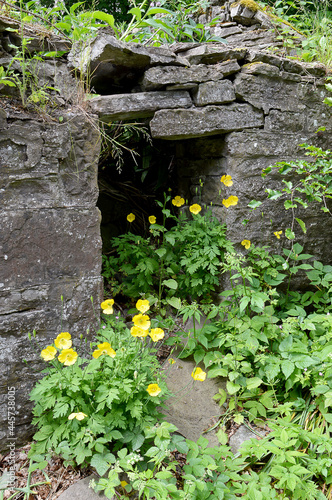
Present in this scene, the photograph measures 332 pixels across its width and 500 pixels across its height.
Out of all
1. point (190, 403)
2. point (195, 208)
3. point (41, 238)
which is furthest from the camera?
point (195, 208)

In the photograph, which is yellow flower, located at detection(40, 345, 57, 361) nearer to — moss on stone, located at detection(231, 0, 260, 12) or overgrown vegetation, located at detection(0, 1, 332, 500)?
overgrown vegetation, located at detection(0, 1, 332, 500)

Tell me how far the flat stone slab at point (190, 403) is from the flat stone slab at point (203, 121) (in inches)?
64.5

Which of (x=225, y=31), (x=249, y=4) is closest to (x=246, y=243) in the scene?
(x=225, y=31)

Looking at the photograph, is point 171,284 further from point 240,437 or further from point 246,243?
point 240,437

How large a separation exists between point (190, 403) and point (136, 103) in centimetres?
203

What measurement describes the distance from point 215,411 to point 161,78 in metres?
2.24

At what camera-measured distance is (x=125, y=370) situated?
194cm

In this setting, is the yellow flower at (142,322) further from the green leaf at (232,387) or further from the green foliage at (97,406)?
the green leaf at (232,387)

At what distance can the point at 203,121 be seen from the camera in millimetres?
2670

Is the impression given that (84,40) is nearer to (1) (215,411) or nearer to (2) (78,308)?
(2) (78,308)

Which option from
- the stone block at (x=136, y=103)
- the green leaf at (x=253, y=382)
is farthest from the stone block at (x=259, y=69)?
the green leaf at (x=253, y=382)

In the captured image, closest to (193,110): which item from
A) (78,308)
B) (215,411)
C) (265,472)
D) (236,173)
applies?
(236,173)

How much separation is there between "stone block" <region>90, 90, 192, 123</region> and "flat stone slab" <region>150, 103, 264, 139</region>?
65 millimetres

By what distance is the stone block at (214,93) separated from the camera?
2.66 meters
